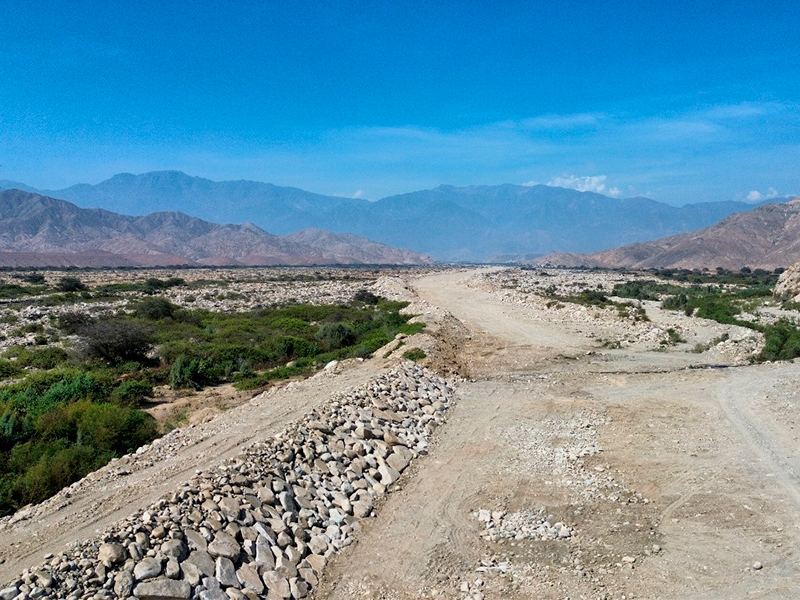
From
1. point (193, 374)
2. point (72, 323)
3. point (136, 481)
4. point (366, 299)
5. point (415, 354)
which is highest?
point (415, 354)

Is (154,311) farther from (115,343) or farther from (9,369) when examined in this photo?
(9,369)

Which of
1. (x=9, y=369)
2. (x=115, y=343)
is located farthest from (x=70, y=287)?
(x=9, y=369)

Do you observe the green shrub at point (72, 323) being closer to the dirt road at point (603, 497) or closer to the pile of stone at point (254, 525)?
the dirt road at point (603, 497)

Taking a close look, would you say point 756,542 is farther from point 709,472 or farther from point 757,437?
point 757,437

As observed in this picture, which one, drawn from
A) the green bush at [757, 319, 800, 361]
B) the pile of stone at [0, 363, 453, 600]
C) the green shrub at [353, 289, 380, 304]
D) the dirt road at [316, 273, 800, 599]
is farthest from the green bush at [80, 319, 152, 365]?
the green shrub at [353, 289, 380, 304]

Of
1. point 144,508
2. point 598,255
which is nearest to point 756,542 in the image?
point 144,508

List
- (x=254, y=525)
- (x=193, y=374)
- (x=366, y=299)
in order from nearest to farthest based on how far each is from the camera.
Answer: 1. (x=254, y=525)
2. (x=193, y=374)
3. (x=366, y=299)
